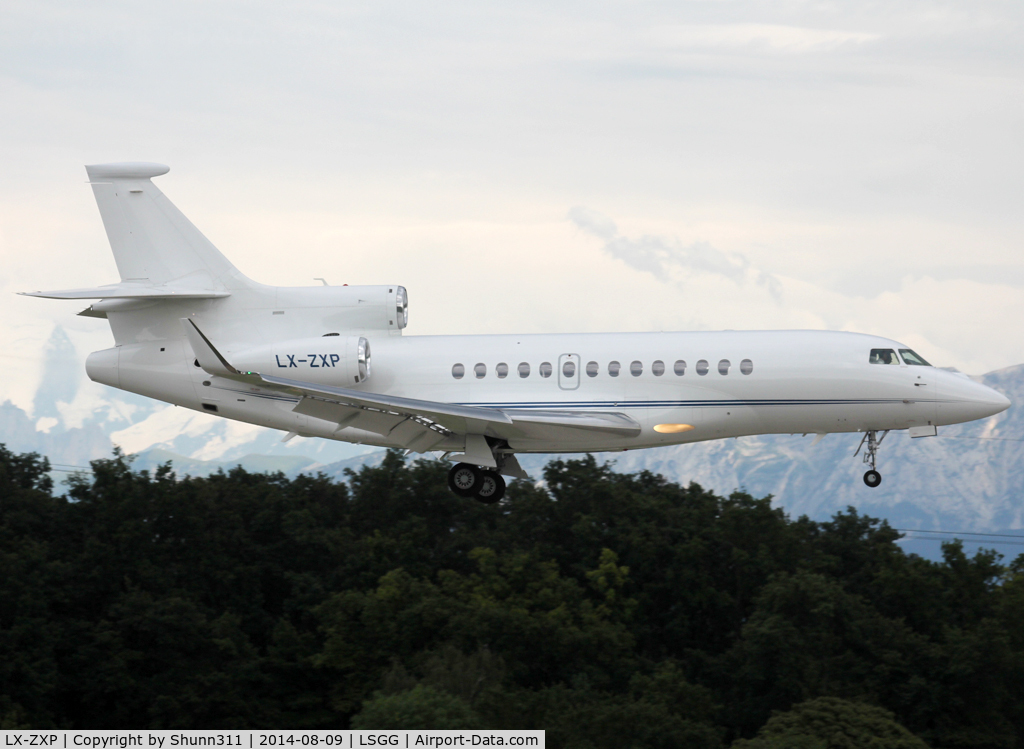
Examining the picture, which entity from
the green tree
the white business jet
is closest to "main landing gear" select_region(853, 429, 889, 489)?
the white business jet

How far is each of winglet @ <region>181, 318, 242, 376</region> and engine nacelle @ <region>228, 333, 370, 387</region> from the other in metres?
2.22

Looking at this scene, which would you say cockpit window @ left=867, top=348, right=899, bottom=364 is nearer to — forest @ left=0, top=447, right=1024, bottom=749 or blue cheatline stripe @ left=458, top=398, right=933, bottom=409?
blue cheatline stripe @ left=458, top=398, right=933, bottom=409

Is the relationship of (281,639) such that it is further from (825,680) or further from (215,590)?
(825,680)

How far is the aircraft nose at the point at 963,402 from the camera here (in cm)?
2620

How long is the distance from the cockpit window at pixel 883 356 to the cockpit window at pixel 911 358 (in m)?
0.23

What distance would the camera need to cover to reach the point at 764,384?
25.9 meters

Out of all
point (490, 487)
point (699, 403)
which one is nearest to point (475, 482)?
point (490, 487)

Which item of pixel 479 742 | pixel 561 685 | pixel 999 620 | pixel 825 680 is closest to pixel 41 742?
pixel 479 742

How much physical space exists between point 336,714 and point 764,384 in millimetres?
40860

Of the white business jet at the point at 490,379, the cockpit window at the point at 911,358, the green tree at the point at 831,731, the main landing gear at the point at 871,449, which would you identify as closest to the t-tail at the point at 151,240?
the white business jet at the point at 490,379

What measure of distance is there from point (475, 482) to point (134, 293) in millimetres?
8937

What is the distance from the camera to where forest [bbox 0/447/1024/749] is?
5394cm

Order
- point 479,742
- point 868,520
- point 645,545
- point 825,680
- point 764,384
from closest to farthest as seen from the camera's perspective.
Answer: point 764,384, point 479,742, point 825,680, point 645,545, point 868,520
